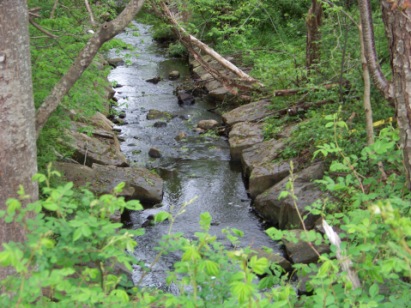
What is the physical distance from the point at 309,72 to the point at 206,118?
3.09m

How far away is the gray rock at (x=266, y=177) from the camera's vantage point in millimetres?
10258

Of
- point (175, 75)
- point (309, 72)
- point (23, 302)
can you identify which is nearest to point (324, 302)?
point (23, 302)

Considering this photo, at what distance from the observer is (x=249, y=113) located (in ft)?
43.7

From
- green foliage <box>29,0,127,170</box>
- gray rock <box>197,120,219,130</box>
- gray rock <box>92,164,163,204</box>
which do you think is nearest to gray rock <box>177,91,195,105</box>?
gray rock <box>197,120,219,130</box>

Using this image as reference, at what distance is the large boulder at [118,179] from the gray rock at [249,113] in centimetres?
327

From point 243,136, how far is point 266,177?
2.25 metres

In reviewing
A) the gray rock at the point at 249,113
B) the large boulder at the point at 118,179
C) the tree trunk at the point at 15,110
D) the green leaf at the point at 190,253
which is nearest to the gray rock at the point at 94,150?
the large boulder at the point at 118,179

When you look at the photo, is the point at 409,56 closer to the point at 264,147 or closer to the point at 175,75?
the point at 264,147

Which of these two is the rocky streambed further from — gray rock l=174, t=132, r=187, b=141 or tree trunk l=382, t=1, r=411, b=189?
tree trunk l=382, t=1, r=411, b=189

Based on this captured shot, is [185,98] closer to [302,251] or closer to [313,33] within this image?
[313,33]

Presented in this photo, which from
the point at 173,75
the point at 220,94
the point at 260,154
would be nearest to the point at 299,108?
the point at 260,154

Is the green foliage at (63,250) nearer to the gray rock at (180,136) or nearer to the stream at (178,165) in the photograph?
the stream at (178,165)

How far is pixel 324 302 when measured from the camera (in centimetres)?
309

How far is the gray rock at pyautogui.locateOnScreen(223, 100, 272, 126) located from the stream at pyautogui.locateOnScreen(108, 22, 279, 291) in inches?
21.3
